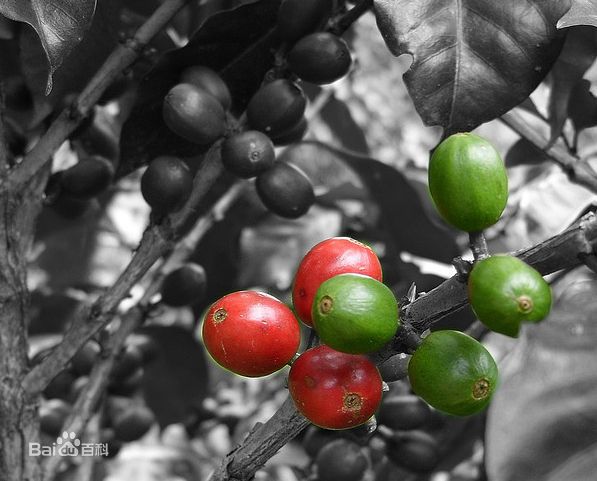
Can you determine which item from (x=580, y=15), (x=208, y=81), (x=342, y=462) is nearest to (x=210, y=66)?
(x=208, y=81)

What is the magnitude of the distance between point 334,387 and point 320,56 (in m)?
0.67

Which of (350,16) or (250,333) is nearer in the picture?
(250,333)

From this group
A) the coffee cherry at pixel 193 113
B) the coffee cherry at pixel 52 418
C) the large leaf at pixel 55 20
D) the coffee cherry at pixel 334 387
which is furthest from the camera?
the coffee cherry at pixel 52 418

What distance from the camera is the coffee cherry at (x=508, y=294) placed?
74cm

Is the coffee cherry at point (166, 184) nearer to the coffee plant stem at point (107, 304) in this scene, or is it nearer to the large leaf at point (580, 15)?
the coffee plant stem at point (107, 304)

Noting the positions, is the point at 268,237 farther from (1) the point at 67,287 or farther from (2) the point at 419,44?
(2) the point at 419,44

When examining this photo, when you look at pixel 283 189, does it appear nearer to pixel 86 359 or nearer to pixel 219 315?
pixel 219 315

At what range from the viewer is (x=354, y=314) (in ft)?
2.59

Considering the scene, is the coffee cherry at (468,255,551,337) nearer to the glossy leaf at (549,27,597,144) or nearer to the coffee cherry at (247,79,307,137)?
the coffee cherry at (247,79,307,137)

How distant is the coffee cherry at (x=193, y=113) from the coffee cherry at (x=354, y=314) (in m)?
0.59

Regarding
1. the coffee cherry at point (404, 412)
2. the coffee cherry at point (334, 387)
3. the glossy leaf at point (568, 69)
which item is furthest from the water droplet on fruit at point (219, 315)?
the glossy leaf at point (568, 69)

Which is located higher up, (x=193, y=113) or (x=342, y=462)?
(x=193, y=113)

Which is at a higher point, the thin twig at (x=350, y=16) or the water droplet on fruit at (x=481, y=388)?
the thin twig at (x=350, y=16)

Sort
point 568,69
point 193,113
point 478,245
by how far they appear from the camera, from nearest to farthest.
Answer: point 478,245
point 193,113
point 568,69
